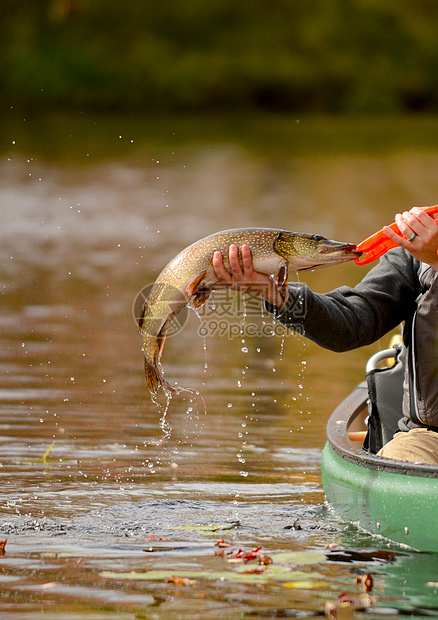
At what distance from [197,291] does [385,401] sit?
44.5 inches

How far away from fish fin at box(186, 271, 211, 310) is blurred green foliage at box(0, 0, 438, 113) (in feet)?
148

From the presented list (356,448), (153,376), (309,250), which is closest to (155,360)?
(153,376)

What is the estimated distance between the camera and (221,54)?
5412 cm

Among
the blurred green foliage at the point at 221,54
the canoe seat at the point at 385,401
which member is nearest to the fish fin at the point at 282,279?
the canoe seat at the point at 385,401

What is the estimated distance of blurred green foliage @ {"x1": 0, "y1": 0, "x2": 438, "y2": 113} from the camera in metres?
50.9

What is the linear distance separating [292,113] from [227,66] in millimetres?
5865

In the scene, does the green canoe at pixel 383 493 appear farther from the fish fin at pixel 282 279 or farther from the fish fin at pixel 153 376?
the fish fin at pixel 153 376

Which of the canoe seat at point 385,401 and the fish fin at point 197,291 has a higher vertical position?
the fish fin at point 197,291

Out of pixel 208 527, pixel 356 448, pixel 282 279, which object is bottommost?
pixel 208 527

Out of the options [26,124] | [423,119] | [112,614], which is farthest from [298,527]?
[423,119]

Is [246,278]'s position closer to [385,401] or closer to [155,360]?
[155,360]

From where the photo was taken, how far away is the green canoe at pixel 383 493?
4391mm

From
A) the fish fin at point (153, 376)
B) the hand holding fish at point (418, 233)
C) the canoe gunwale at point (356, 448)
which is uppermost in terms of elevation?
the hand holding fish at point (418, 233)

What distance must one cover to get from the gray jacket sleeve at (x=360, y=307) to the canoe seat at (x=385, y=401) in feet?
0.58
